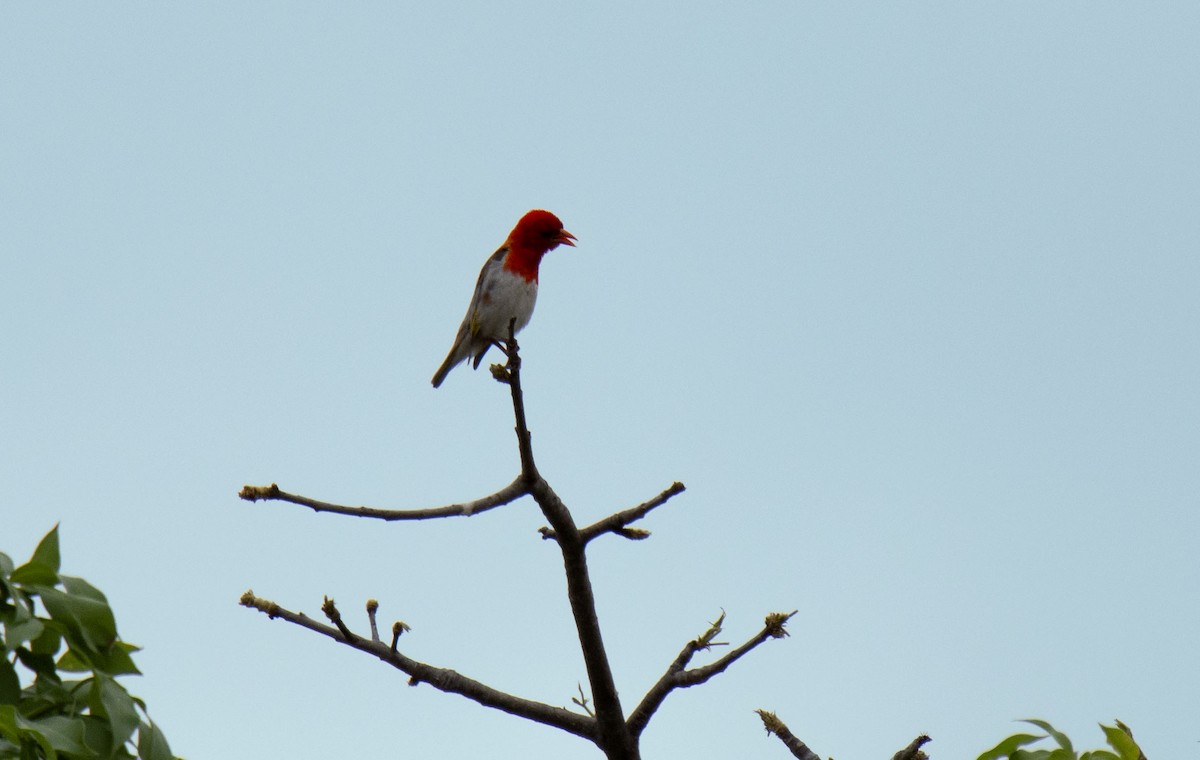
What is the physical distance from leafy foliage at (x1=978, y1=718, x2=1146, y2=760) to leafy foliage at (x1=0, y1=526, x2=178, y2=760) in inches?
59.7

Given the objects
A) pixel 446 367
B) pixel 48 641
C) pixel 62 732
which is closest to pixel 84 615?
pixel 48 641

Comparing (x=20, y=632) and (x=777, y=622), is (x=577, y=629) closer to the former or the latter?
(x=777, y=622)

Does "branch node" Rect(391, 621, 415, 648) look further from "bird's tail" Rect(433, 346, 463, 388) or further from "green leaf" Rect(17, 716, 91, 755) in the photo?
"bird's tail" Rect(433, 346, 463, 388)

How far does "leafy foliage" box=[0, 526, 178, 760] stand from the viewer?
2.23 meters

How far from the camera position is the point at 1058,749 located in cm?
242

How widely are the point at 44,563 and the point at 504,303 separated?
6.92 metres

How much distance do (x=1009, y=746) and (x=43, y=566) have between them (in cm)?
178

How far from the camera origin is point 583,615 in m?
4.22

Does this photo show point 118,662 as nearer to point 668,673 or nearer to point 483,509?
point 483,509

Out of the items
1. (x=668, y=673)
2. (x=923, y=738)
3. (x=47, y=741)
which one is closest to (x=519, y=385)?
(x=668, y=673)

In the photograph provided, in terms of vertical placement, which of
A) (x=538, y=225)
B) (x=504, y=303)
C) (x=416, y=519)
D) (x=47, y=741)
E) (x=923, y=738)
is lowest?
(x=47, y=741)

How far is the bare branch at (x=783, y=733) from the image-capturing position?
157 inches

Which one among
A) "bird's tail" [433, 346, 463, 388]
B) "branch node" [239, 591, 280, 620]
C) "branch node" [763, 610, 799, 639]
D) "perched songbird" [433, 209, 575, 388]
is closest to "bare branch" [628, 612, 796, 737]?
"branch node" [763, 610, 799, 639]

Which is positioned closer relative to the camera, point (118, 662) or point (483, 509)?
point (118, 662)
